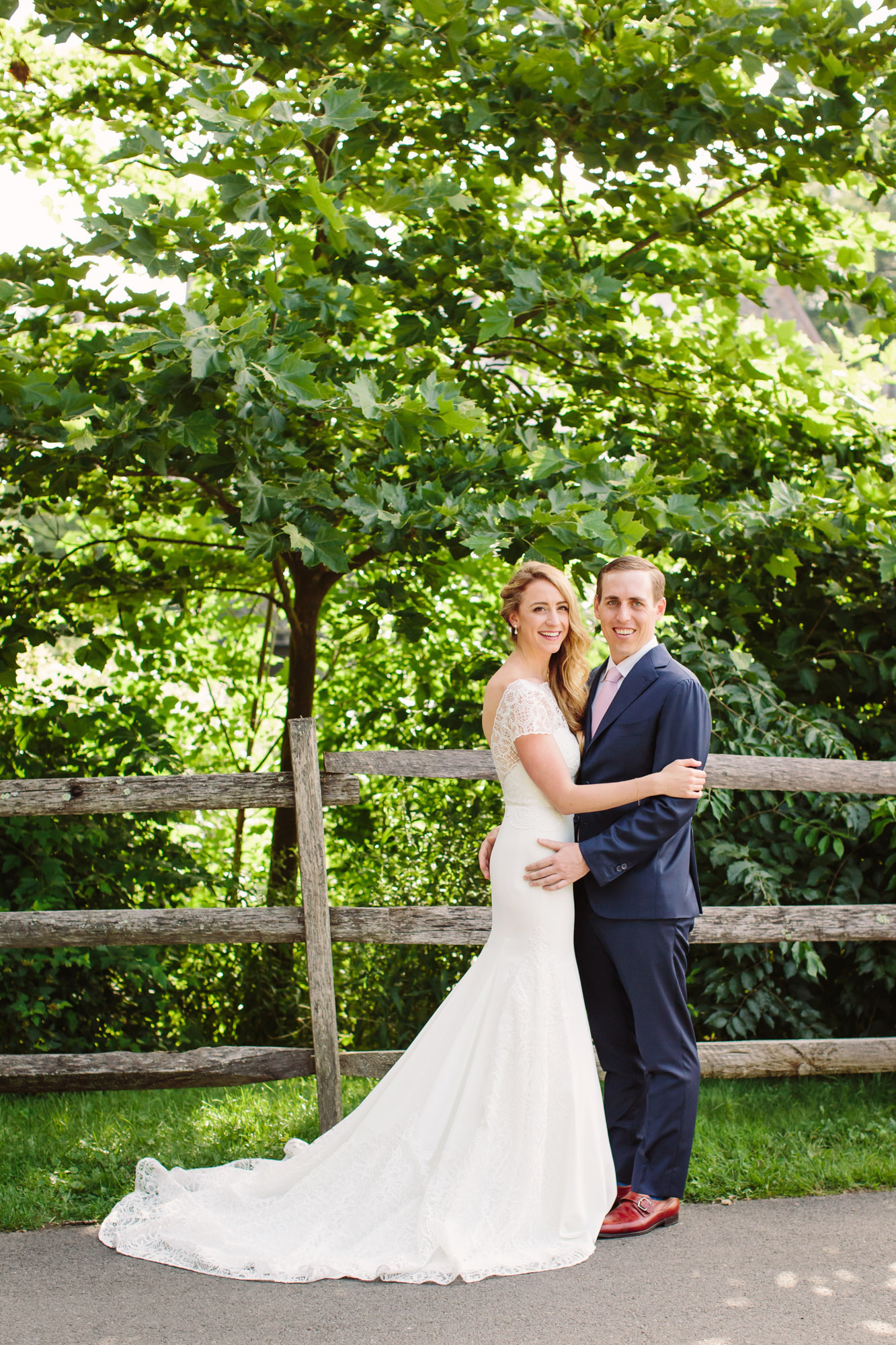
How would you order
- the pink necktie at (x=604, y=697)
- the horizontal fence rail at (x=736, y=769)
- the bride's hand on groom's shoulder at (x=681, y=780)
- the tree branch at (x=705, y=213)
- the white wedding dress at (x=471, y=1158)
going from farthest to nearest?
the tree branch at (x=705, y=213) → the horizontal fence rail at (x=736, y=769) → the pink necktie at (x=604, y=697) → the bride's hand on groom's shoulder at (x=681, y=780) → the white wedding dress at (x=471, y=1158)

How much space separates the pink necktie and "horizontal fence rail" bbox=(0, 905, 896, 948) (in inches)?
40.5

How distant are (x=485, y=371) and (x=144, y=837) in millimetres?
3286

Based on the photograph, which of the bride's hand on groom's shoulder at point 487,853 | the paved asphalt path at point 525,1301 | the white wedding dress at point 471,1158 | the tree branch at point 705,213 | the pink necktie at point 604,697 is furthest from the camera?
the tree branch at point 705,213

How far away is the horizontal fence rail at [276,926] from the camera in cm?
409

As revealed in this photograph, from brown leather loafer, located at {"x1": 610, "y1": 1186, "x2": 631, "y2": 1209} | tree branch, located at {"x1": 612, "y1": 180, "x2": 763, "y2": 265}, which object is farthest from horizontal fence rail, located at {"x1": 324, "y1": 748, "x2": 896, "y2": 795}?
tree branch, located at {"x1": 612, "y1": 180, "x2": 763, "y2": 265}

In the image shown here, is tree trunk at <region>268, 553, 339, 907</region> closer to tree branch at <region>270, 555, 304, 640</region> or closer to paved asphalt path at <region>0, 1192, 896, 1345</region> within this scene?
tree branch at <region>270, 555, 304, 640</region>

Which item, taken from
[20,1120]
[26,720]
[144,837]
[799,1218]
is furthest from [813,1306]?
[26,720]

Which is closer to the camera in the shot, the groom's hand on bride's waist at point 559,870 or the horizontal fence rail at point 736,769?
the groom's hand on bride's waist at point 559,870

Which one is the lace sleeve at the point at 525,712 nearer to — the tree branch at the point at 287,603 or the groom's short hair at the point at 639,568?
the groom's short hair at the point at 639,568

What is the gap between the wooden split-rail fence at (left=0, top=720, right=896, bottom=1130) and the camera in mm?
4047

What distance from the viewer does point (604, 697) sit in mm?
3502

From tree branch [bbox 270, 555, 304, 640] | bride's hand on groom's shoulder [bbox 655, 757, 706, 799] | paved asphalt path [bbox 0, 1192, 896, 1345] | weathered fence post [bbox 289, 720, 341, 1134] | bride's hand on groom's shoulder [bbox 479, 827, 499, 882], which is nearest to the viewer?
paved asphalt path [bbox 0, 1192, 896, 1345]

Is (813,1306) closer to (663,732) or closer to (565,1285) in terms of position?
(565,1285)

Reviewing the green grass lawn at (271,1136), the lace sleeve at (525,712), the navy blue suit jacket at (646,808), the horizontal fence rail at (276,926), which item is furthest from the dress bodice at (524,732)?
the green grass lawn at (271,1136)
